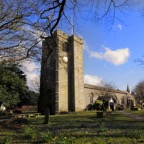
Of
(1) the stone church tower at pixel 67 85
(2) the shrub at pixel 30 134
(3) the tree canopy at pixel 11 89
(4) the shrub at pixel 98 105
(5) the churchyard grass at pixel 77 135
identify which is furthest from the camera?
(4) the shrub at pixel 98 105

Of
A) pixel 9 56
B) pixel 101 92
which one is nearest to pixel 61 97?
pixel 101 92

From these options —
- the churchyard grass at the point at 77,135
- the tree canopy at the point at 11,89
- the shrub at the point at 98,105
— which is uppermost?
the tree canopy at the point at 11,89

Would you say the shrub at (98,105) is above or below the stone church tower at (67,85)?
below

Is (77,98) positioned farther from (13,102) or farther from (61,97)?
(13,102)

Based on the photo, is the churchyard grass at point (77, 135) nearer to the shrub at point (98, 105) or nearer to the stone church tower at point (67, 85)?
the stone church tower at point (67, 85)

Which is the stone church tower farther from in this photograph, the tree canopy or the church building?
the tree canopy

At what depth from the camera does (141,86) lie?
98438mm

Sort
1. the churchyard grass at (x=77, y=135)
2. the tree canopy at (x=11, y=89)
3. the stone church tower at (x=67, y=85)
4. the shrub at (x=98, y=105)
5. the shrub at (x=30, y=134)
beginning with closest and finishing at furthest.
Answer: the churchyard grass at (x=77, y=135), the shrub at (x=30, y=134), the tree canopy at (x=11, y=89), the stone church tower at (x=67, y=85), the shrub at (x=98, y=105)

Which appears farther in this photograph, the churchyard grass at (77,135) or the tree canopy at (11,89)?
the tree canopy at (11,89)

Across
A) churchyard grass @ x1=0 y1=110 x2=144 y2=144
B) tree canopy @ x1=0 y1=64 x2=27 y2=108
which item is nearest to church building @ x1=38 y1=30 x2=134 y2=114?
tree canopy @ x1=0 y1=64 x2=27 y2=108

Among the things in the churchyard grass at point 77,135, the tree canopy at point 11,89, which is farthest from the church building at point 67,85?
the churchyard grass at point 77,135

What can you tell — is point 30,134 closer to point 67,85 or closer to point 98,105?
point 67,85

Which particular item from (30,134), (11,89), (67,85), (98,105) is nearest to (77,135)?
(30,134)

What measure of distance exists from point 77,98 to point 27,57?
1718 inches
